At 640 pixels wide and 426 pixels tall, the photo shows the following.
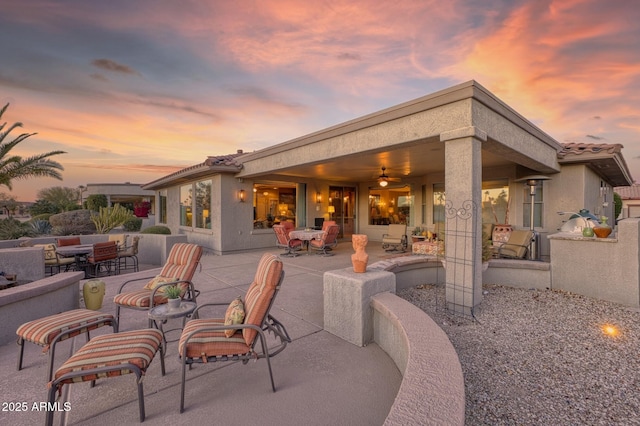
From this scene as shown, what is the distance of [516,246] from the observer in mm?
7109

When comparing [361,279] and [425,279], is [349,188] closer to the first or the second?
[425,279]

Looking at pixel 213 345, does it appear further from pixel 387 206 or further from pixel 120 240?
pixel 387 206

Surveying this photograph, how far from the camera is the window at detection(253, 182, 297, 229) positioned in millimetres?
11328

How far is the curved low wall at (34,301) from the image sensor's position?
3312 millimetres

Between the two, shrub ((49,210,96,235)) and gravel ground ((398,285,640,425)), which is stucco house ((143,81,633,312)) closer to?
gravel ground ((398,285,640,425))

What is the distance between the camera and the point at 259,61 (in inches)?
333

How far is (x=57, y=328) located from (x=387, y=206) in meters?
12.8

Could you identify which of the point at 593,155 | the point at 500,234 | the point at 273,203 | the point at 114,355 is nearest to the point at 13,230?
the point at 273,203

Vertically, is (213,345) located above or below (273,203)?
below

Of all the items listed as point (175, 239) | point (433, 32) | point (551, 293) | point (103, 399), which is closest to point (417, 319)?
point (103, 399)

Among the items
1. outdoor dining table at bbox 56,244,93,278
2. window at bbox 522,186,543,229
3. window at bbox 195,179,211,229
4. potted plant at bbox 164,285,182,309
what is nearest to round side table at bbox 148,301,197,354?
potted plant at bbox 164,285,182,309

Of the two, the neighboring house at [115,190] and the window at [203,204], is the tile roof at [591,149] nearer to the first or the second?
the window at [203,204]

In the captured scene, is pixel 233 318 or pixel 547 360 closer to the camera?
pixel 233 318

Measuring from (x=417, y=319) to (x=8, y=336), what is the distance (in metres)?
4.74
